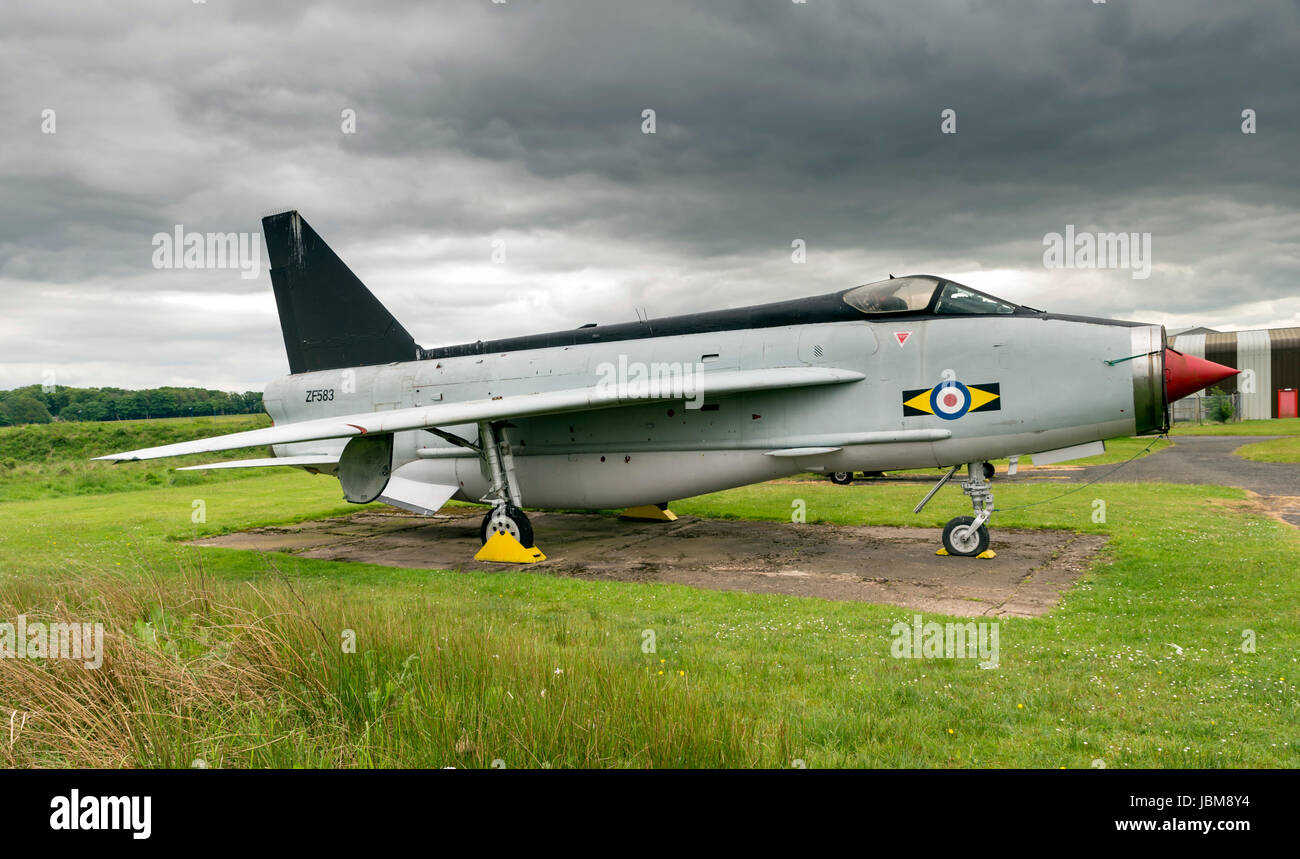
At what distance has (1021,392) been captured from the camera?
9.75 metres

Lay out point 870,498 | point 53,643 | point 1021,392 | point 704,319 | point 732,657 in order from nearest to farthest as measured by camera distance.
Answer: point 53,643 → point 732,657 → point 1021,392 → point 704,319 → point 870,498

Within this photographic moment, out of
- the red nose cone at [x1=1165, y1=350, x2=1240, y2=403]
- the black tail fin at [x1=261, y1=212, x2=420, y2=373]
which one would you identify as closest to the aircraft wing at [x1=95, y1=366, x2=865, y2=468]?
the red nose cone at [x1=1165, y1=350, x2=1240, y2=403]

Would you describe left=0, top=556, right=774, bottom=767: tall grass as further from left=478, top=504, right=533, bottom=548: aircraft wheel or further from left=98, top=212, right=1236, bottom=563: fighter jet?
left=478, top=504, right=533, bottom=548: aircraft wheel

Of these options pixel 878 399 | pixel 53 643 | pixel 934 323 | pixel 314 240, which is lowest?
pixel 53 643

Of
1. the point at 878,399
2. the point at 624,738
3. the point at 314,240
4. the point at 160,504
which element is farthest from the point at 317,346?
the point at 624,738

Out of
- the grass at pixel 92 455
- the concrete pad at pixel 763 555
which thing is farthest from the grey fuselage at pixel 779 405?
the grass at pixel 92 455

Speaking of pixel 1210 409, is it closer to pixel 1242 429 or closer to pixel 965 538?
pixel 1242 429

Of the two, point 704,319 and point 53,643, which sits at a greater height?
point 704,319

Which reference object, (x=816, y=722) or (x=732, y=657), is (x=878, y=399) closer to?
(x=732, y=657)

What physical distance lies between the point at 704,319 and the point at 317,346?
8.36 meters

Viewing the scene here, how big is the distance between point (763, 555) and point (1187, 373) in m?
5.83

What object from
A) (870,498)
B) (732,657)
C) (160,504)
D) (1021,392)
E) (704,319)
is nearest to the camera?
(732,657)

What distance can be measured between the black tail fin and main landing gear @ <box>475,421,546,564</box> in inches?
161

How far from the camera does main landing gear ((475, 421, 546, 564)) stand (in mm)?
11617
